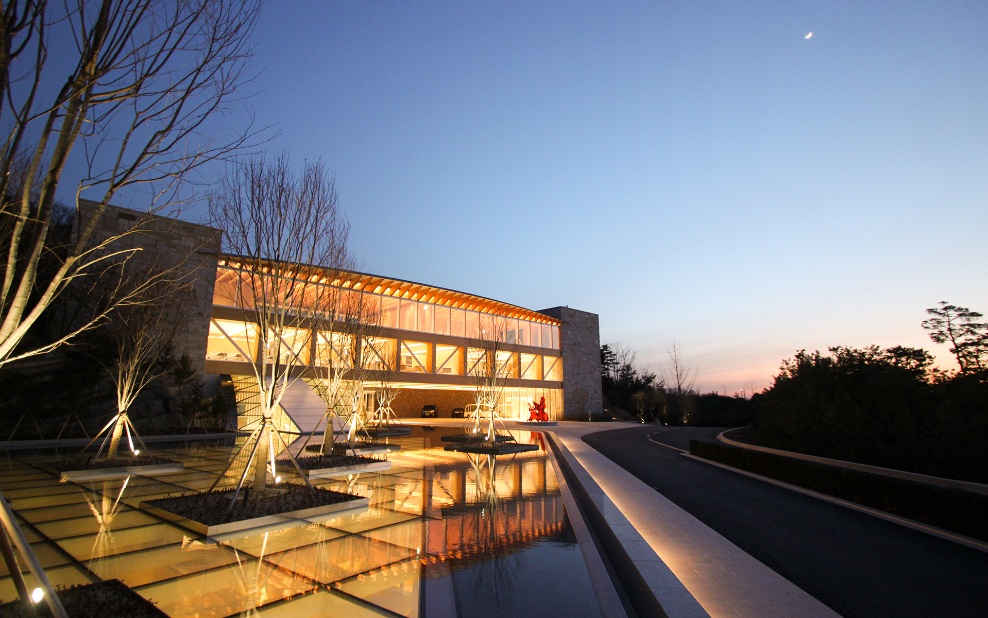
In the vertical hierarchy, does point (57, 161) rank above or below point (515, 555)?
above

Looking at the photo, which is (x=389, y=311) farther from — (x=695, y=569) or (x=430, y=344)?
(x=695, y=569)

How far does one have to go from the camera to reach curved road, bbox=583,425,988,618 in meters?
5.04

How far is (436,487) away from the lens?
1060 centimetres

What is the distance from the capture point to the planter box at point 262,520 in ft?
21.4

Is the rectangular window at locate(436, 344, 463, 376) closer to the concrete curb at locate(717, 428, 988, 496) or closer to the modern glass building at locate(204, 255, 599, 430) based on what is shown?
the modern glass building at locate(204, 255, 599, 430)

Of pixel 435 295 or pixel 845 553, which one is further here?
pixel 435 295

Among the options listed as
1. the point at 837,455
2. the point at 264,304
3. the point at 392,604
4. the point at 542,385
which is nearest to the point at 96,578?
the point at 392,604

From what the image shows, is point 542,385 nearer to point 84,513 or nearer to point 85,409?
point 85,409

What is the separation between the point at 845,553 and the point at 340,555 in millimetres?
6570

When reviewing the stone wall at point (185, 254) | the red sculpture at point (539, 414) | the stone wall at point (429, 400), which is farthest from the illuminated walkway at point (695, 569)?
the stone wall at point (429, 400)

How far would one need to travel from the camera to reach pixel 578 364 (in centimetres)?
4919

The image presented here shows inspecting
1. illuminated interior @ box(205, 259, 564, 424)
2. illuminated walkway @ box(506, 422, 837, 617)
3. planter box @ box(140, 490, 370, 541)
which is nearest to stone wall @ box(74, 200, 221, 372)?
illuminated interior @ box(205, 259, 564, 424)

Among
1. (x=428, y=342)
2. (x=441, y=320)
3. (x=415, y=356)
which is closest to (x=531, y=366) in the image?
(x=441, y=320)

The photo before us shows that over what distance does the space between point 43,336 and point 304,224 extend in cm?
1950
